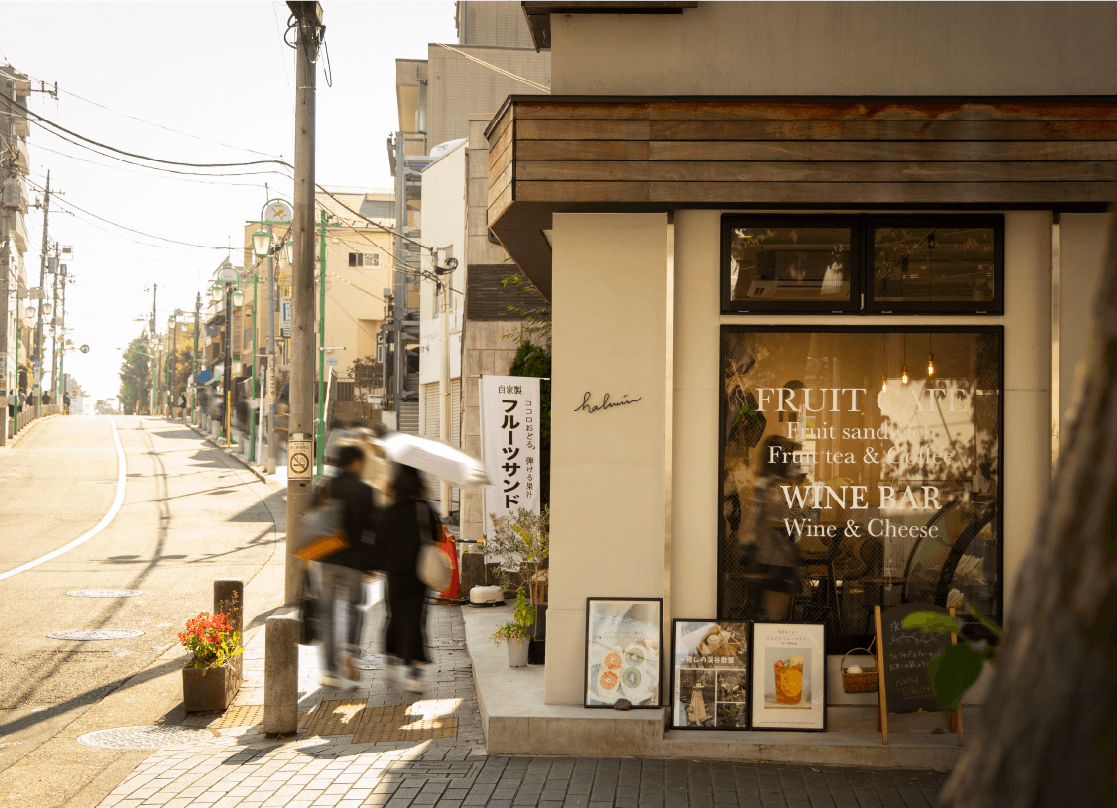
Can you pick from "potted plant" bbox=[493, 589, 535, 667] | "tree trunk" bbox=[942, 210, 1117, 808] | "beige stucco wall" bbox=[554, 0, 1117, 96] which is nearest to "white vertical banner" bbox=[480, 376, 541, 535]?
"potted plant" bbox=[493, 589, 535, 667]

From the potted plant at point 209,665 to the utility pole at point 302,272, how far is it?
107 inches

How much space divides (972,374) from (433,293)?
24.4 meters

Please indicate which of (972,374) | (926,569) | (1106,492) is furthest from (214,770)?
(1106,492)

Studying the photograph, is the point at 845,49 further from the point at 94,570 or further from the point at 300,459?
the point at 94,570

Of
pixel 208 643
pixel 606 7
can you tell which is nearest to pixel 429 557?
pixel 208 643

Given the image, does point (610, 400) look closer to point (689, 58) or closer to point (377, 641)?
point (689, 58)

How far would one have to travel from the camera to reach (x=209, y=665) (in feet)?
30.2

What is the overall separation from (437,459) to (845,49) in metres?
4.45

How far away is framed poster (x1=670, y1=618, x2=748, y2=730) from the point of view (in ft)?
23.6

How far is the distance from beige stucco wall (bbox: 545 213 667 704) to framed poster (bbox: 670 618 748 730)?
0.47 metres

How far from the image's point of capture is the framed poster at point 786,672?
281 inches

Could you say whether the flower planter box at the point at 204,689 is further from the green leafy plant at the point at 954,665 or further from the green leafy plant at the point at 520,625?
the green leafy plant at the point at 954,665

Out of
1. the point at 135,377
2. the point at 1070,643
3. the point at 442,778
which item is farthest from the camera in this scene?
the point at 135,377

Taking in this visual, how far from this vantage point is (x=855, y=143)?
718 centimetres
